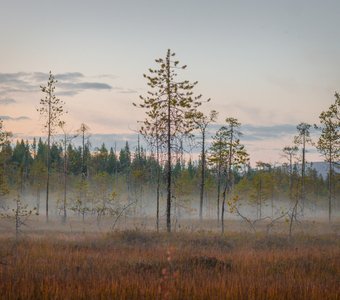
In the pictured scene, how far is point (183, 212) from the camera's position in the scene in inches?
3078

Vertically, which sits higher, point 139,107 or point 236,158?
point 139,107

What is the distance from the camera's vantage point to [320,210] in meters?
95.8

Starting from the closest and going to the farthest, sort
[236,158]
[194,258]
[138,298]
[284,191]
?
[138,298]
[194,258]
[236,158]
[284,191]

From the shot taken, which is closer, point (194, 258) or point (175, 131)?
point (194, 258)

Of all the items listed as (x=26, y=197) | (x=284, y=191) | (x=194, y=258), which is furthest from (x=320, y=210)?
(x=194, y=258)

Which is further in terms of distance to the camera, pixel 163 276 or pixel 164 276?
pixel 163 276

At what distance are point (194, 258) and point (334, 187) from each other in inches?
A: 3011

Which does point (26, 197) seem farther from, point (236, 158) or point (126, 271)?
point (126, 271)

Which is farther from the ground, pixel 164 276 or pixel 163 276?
pixel 164 276

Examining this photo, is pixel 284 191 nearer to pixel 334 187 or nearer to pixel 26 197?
pixel 334 187

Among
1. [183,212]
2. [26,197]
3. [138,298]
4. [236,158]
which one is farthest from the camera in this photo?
[26,197]

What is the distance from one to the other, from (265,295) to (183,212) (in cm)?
7161

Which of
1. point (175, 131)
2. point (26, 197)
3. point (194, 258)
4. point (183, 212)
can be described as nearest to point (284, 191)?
point (183, 212)

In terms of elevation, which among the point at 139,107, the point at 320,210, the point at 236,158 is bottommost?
the point at 320,210
